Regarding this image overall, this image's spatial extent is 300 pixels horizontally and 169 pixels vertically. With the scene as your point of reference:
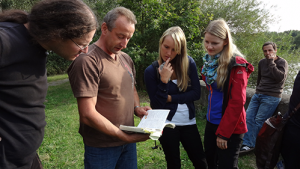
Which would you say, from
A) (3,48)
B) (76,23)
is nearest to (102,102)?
(76,23)

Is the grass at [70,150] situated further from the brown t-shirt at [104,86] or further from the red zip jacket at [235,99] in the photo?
the brown t-shirt at [104,86]

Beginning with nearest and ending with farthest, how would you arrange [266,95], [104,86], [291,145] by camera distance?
[104,86] < [291,145] < [266,95]

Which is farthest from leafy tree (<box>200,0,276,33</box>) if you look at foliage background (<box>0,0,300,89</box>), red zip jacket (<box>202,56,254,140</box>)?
red zip jacket (<box>202,56,254,140</box>)

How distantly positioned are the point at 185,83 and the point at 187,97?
17cm

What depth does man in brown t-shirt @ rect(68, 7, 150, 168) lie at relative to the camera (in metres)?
1.47

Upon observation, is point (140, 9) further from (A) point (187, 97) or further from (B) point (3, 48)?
(B) point (3, 48)

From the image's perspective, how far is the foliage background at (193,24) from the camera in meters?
7.32

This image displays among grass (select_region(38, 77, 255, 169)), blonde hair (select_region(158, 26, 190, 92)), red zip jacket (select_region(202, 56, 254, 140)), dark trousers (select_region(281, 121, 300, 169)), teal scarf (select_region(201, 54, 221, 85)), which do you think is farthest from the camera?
grass (select_region(38, 77, 255, 169))

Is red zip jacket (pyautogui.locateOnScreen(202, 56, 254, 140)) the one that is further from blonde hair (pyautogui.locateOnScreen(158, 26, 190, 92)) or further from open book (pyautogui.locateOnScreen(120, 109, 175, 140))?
open book (pyautogui.locateOnScreen(120, 109, 175, 140))

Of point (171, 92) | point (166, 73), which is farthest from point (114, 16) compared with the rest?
point (171, 92)

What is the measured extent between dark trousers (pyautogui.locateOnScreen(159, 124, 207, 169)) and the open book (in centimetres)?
44

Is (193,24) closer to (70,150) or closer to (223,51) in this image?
(223,51)

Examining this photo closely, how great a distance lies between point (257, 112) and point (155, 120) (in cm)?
294

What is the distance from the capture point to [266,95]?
3.68m
